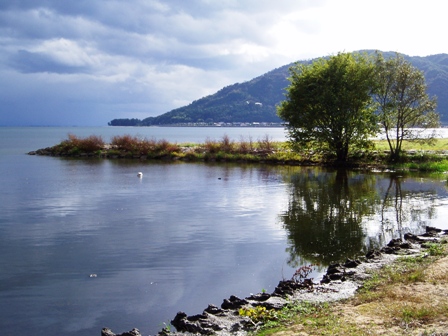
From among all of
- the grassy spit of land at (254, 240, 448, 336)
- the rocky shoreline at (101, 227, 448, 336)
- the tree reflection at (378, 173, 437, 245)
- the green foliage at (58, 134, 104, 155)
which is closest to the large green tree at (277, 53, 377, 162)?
the tree reflection at (378, 173, 437, 245)

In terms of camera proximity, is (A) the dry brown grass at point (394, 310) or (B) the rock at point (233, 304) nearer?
(A) the dry brown grass at point (394, 310)

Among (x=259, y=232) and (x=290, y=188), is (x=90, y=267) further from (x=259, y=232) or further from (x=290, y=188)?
(x=290, y=188)

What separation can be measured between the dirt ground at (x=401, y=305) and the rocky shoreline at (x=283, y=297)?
3.22 feet

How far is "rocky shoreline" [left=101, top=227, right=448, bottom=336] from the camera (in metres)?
8.17

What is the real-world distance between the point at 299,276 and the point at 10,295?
7491mm

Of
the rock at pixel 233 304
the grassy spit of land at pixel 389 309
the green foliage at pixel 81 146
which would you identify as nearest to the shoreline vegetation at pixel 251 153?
the green foliage at pixel 81 146

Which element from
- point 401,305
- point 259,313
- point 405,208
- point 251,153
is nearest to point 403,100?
point 251,153

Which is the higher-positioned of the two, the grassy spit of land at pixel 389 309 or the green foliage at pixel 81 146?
the green foliage at pixel 81 146

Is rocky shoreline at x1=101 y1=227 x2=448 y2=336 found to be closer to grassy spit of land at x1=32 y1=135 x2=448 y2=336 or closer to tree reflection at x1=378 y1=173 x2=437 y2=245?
grassy spit of land at x1=32 y1=135 x2=448 y2=336

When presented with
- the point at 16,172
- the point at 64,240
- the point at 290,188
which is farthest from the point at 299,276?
the point at 16,172

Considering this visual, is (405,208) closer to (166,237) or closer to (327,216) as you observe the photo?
(327,216)

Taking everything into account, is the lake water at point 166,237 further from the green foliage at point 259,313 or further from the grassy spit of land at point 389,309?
the grassy spit of land at point 389,309

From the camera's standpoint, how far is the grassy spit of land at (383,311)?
24.0 ft

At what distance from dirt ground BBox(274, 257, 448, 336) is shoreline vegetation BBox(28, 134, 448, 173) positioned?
106 ft
